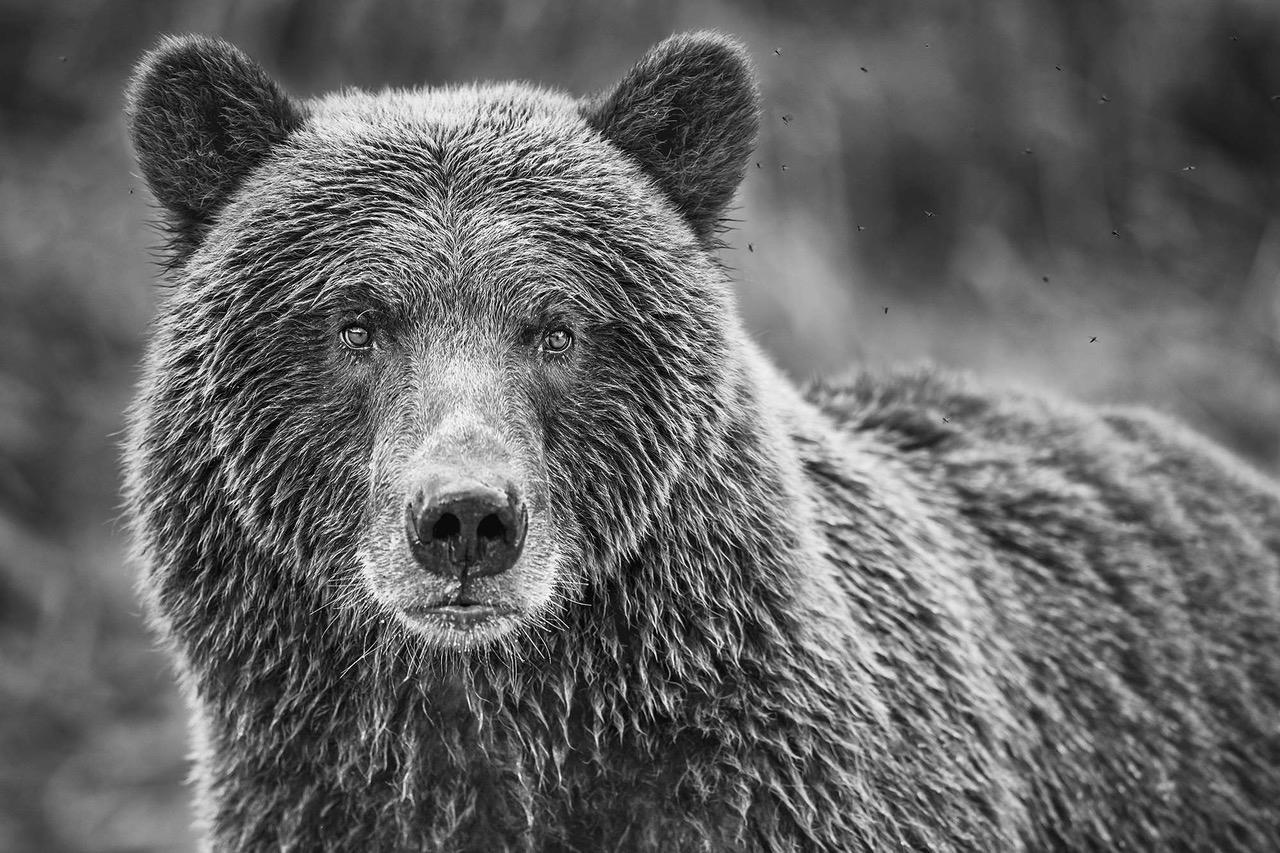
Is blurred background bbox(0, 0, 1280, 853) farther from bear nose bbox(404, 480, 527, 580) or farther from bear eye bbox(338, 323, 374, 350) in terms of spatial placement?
bear nose bbox(404, 480, 527, 580)

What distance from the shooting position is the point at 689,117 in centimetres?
381

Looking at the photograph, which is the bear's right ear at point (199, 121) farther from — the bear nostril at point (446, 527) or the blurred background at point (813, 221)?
the blurred background at point (813, 221)

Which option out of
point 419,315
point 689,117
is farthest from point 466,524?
point 689,117

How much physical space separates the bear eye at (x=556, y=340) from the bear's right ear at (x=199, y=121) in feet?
3.15

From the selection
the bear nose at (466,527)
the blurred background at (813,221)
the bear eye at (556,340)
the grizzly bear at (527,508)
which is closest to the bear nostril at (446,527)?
the bear nose at (466,527)

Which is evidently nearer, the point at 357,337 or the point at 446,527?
the point at 446,527

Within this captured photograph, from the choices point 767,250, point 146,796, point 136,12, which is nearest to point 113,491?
point 146,796

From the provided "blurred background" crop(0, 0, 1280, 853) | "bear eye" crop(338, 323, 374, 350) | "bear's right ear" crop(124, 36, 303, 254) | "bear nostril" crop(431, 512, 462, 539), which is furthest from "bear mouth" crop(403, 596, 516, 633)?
"blurred background" crop(0, 0, 1280, 853)

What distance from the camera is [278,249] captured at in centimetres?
361

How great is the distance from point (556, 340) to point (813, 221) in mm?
6396

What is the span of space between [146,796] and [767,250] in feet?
16.9

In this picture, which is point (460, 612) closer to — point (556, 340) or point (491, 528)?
point (491, 528)

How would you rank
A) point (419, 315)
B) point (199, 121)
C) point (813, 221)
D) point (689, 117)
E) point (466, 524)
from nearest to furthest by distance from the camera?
1. point (466, 524)
2. point (419, 315)
3. point (199, 121)
4. point (689, 117)
5. point (813, 221)

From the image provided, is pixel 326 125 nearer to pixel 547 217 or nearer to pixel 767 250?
pixel 547 217
